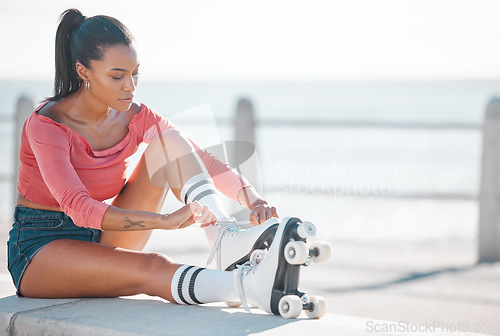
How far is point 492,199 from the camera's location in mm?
5473

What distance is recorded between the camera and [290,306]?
2.27 metres

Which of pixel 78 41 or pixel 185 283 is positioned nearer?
pixel 185 283

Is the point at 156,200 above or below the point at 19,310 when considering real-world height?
above

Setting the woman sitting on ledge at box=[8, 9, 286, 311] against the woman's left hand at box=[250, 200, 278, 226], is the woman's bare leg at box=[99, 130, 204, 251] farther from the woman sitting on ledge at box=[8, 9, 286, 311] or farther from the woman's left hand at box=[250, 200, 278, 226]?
the woman's left hand at box=[250, 200, 278, 226]

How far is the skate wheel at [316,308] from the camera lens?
235cm

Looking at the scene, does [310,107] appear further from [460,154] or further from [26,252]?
[26,252]

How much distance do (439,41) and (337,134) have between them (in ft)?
43.0

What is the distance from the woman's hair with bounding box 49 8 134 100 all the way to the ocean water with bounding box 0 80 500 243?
787 millimetres

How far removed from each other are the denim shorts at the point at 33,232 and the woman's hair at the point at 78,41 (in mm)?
461

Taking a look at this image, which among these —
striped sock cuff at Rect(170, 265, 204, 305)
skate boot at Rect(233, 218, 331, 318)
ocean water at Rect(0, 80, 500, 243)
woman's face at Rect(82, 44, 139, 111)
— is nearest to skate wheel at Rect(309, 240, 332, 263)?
skate boot at Rect(233, 218, 331, 318)

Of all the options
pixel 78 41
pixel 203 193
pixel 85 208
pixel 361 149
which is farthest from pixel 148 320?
pixel 361 149

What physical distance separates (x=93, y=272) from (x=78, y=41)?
0.86 m

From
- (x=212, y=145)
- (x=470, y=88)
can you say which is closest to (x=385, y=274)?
(x=212, y=145)

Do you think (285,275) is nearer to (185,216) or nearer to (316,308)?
(316,308)
